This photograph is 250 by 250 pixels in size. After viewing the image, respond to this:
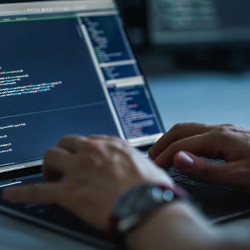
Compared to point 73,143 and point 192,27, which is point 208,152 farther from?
point 192,27

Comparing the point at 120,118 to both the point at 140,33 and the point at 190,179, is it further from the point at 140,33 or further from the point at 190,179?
the point at 140,33

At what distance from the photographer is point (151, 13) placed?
5.98 ft

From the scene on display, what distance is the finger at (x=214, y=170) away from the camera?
2.09 ft

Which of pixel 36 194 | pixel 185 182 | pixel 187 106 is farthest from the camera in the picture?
pixel 187 106

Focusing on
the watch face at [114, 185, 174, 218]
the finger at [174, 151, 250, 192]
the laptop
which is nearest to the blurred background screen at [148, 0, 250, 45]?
the laptop

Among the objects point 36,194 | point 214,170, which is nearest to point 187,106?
point 214,170

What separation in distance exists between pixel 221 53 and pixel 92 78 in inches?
47.3

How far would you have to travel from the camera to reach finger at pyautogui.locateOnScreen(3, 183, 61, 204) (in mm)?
551

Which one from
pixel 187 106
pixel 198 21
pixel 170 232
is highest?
pixel 170 232

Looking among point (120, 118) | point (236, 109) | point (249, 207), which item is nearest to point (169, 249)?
point (249, 207)

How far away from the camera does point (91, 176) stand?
524 mm

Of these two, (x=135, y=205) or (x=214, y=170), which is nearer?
(x=135, y=205)

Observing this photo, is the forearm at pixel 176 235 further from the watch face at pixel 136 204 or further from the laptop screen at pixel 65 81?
the laptop screen at pixel 65 81

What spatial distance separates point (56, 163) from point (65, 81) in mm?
309
